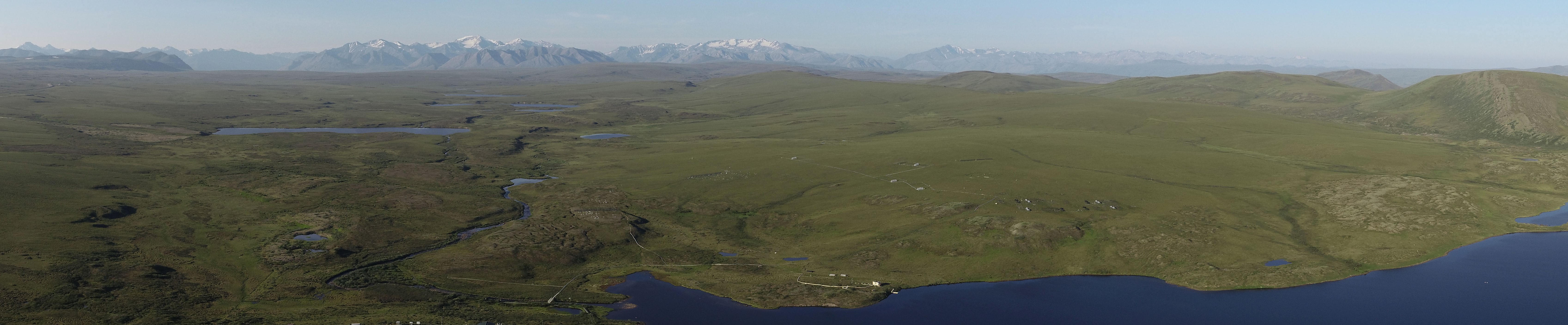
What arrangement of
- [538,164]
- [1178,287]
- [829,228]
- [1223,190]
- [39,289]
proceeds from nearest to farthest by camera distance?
[39,289]
[1178,287]
[829,228]
[1223,190]
[538,164]

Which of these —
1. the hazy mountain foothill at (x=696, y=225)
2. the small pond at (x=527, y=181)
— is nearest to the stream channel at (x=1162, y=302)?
the hazy mountain foothill at (x=696, y=225)

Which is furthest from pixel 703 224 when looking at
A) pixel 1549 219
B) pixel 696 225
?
pixel 1549 219

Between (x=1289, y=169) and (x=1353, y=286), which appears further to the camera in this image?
(x=1289, y=169)

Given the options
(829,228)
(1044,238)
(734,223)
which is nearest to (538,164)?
(734,223)

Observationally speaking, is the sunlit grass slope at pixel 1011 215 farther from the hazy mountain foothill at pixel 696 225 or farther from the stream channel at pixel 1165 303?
the stream channel at pixel 1165 303

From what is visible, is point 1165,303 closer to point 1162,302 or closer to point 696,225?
point 1162,302

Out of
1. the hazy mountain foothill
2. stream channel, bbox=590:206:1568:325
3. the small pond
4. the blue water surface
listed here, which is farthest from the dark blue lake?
the small pond

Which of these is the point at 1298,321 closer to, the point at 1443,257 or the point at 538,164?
the point at 1443,257

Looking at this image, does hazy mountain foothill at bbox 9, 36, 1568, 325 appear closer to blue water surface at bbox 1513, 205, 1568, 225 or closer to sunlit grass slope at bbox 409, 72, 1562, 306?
sunlit grass slope at bbox 409, 72, 1562, 306
